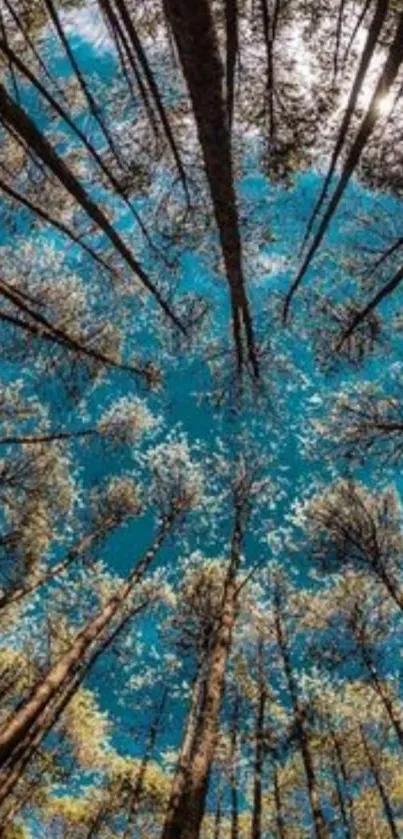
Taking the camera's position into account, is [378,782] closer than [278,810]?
Yes

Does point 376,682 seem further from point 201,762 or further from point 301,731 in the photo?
point 201,762

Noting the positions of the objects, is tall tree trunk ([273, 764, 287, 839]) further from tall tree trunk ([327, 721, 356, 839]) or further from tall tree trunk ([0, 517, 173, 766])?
tall tree trunk ([0, 517, 173, 766])

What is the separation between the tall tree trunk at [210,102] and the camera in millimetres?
4312

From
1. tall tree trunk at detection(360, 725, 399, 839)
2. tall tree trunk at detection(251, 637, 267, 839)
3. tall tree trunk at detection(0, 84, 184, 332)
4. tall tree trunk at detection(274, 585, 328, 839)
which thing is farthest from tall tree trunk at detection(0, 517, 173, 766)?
tall tree trunk at detection(360, 725, 399, 839)

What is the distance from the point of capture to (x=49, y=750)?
19.9m

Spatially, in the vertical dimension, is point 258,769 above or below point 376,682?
below

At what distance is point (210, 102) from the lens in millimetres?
5070

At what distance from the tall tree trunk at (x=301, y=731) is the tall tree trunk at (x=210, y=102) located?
439 inches

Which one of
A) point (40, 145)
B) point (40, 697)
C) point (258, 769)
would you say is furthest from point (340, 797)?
point (40, 145)

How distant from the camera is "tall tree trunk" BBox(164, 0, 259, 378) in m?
4.31

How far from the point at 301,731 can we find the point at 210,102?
46.1ft

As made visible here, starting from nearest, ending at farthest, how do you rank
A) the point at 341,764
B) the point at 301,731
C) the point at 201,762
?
the point at 201,762
the point at 301,731
the point at 341,764

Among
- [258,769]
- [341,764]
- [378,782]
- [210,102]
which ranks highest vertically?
[341,764]

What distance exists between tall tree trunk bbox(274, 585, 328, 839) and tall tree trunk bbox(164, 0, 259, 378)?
36.6 ft
